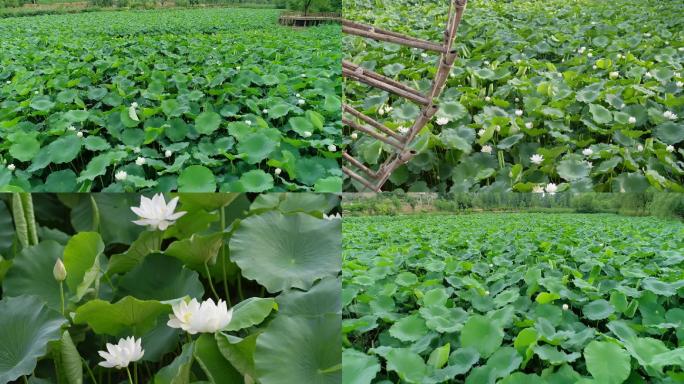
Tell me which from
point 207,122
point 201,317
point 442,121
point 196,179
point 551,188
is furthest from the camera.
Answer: point 207,122

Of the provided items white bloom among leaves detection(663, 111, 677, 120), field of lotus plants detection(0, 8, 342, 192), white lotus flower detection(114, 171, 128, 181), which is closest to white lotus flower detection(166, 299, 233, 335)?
field of lotus plants detection(0, 8, 342, 192)

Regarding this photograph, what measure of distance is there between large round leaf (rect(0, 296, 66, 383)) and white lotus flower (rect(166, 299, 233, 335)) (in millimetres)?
123

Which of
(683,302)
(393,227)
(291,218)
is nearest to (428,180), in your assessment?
(393,227)

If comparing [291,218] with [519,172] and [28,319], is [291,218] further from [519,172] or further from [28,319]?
[519,172]

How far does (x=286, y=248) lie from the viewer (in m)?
0.82

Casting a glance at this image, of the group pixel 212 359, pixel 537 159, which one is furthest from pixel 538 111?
pixel 212 359

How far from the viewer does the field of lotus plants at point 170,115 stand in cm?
170

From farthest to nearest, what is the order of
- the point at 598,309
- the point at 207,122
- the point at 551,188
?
the point at 207,122, the point at 551,188, the point at 598,309

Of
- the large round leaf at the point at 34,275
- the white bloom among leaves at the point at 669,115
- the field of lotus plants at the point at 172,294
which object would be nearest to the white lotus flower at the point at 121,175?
the field of lotus plants at the point at 172,294

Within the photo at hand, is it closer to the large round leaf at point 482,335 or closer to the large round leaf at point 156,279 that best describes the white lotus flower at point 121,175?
the large round leaf at point 156,279

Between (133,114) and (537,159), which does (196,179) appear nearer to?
(133,114)

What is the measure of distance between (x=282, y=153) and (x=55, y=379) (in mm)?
1210

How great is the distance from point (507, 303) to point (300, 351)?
76 centimetres

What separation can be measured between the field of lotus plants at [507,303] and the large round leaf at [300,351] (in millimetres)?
154
